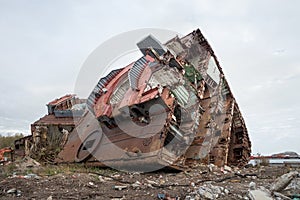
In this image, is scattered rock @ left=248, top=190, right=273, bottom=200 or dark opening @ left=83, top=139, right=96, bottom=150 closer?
scattered rock @ left=248, top=190, right=273, bottom=200

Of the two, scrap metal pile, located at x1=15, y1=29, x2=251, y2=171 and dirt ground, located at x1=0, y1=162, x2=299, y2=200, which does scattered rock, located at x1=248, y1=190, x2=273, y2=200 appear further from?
scrap metal pile, located at x1=15, y1=29, x2=251, y2=171

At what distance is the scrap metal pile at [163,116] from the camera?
585cm

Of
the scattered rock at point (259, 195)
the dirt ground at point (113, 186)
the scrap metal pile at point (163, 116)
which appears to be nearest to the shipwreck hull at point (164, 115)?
the scrap metal pile at point (163, 116)

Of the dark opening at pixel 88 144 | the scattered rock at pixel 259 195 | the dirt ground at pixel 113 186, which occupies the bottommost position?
the scattered rock at pixel 259 195

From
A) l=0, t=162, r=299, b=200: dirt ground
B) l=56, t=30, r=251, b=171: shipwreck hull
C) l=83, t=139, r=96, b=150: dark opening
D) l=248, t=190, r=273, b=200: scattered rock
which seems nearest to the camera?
l=248, t=190, r=273, b=200: scattered rock

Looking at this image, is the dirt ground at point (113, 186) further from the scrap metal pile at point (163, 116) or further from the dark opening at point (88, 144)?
the dark opening at point (88, 144)

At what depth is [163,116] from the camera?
19.1 feet

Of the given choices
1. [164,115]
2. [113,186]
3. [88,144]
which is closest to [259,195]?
[113,186]

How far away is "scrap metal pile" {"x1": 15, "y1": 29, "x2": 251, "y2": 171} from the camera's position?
585cm

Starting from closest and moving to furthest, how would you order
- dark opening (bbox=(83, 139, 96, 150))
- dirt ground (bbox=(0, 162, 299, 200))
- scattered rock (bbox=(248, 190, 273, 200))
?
1. scattered rock (bbox=(248, 190, 273, 200))
2. dirt ground (bbox=(0, 162, 299, 200))
3. dark opening (bbox=(83, 139, 96, 150))

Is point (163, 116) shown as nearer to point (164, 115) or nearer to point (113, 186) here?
point (164, 115)

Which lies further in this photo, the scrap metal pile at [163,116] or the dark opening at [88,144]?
the dark opening at [88,144]

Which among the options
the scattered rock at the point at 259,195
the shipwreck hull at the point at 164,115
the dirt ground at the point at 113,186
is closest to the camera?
the scattered rock at the point at 259,195

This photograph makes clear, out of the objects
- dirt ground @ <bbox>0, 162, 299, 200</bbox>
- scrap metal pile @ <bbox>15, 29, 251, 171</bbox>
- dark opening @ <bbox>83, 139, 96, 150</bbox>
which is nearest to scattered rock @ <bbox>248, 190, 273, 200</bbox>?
dirt ground @ <bbox>0, 162, 299, 200</bbox>
